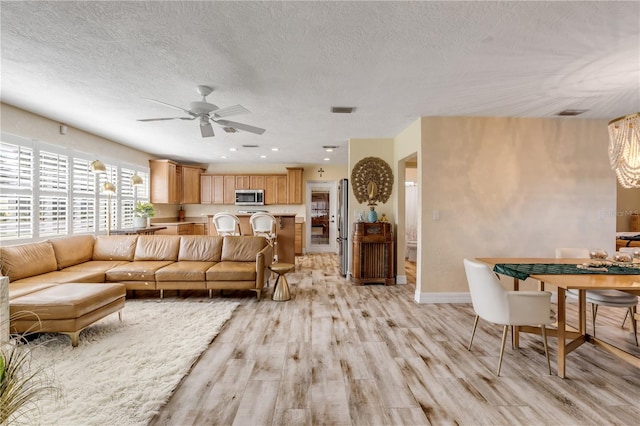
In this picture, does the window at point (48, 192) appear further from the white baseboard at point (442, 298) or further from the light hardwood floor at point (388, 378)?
the white baseboard at point (442, 298)

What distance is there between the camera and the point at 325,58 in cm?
253

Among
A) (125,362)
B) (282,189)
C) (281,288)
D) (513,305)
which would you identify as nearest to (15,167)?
(125,362)

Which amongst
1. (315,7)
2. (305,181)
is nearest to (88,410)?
(315,7)

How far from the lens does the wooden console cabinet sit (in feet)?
16.6

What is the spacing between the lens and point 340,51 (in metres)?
2.41

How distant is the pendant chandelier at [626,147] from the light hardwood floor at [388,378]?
157 centimetres

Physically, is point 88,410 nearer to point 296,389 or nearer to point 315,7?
point 296,389

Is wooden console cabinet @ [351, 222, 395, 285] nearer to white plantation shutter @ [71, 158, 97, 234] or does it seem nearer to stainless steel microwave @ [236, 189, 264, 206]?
stainless steel microwave @ [236, 189, 264, 206]

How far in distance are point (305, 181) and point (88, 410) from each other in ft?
23.2

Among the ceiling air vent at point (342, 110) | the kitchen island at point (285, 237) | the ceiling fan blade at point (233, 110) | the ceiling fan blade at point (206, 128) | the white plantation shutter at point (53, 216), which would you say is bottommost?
the kitchen island at point (285, 237)

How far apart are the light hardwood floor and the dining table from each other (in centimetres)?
16

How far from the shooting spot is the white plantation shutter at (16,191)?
12.3 ft

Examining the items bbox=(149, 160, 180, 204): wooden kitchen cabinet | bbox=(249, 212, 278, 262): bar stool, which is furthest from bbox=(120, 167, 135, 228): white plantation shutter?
bbox=(249, 212, 278, 262): bar stool

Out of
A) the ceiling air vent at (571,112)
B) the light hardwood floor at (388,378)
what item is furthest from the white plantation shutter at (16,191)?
the ceiling air vent at (571,112)
